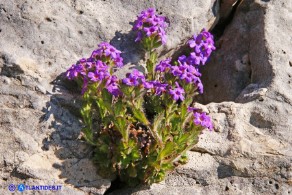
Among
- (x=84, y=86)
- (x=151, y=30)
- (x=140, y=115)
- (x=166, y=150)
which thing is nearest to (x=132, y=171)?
(x=166, y=150)

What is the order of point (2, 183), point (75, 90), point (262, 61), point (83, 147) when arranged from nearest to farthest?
point (2, 183), point (83, 147), point (75, 90), point (262, 61)

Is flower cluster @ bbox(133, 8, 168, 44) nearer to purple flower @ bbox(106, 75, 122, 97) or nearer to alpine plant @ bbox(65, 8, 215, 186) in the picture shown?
alpine plant @ bbox(65, 8, 215, 186)

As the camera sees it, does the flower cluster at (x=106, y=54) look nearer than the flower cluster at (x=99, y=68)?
No

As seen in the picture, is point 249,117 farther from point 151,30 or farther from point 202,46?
point 151,30

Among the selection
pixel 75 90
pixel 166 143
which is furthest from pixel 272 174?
pixel 75 90

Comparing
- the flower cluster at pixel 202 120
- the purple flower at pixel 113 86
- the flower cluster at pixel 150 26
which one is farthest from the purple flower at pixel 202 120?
the flower cluster at pixel 150 26

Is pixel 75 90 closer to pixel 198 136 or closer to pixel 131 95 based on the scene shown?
pixel 131 95

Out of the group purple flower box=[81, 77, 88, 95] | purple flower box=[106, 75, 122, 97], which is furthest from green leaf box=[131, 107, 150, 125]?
purple flower box=[81, 77, 88, 95]

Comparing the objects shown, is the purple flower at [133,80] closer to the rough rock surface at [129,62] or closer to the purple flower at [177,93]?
the purple flower at [177,93]
